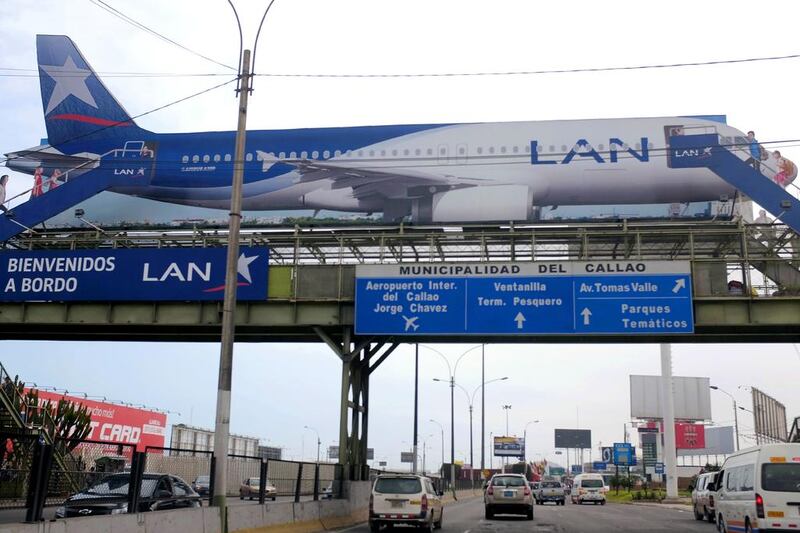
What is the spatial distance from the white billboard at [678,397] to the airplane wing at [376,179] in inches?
2481

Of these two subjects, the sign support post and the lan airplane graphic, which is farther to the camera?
the sign support post

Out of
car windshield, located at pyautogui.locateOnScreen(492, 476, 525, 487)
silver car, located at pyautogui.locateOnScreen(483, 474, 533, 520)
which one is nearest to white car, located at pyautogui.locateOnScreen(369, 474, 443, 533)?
silver car, located at pyautogui.locateOnScreen(483, 474, 533, 520)

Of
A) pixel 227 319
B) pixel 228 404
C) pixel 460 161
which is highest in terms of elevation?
pixel 460 161

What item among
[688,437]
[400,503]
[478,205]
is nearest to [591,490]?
[478,205]

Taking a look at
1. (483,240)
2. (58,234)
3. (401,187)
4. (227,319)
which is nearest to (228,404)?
(227,319)

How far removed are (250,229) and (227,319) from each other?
2069 centimetres

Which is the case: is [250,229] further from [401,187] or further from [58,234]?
[58,234]

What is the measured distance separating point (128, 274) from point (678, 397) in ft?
265

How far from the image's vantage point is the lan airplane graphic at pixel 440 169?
115ft

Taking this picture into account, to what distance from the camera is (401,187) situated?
36062mm

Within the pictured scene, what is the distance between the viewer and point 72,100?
139 ft

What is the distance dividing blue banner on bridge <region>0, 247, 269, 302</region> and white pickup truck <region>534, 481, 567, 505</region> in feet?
103

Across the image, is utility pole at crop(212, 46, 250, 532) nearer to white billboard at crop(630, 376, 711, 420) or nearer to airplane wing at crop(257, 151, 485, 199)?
airplane wing at crop(257, 151, 485, 199)

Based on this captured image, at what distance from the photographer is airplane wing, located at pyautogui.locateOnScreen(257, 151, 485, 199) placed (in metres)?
35.8
